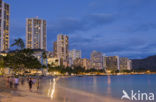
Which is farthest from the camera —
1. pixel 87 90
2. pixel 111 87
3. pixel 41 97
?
pixel 111 87

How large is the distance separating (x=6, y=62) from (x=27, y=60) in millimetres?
16295

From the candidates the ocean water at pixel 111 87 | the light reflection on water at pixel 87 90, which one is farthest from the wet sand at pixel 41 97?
the ocean water at pixel 111 87

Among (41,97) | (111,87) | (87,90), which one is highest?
(41,97)

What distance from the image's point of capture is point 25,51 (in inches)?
4481

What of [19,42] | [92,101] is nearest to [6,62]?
[19,42]

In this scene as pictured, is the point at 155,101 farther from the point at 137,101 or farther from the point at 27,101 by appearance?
the point at 27,101

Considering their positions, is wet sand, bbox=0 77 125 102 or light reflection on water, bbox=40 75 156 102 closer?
wet sand, bbox=0 77 125 102

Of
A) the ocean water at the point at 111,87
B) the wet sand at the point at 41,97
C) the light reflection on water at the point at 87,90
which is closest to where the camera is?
the wet sand at the point at 41,97

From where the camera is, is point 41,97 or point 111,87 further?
point 111,87

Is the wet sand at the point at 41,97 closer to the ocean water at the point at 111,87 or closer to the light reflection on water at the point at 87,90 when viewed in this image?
the light reflection on water at the point at 87,90

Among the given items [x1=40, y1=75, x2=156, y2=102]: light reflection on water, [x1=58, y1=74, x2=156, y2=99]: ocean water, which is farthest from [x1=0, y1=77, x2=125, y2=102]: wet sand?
[x1=58, y1=74, x2=156, y2=99]: ocean water

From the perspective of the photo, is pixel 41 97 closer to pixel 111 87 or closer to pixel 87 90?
pixel 87 90

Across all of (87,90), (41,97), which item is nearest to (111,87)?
(87,90)

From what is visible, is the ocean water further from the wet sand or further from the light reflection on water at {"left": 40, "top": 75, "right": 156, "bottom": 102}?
the wet sand
